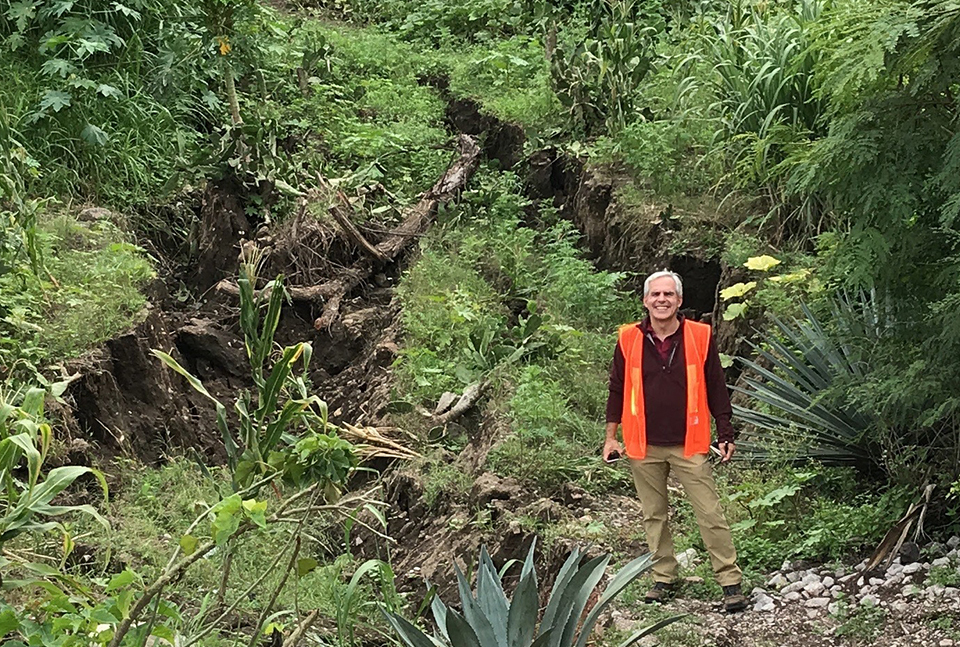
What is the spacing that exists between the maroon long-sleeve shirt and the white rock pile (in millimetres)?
690

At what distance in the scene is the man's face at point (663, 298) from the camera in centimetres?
506

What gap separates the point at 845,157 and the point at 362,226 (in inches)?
247

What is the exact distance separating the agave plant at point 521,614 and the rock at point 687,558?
5.48 ft

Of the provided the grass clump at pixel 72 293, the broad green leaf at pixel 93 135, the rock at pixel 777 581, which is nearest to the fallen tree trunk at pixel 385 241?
the grass clump at pixel 72 293

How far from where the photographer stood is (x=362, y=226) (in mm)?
10492

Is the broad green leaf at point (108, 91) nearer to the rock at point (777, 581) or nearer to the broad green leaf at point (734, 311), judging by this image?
the broad green leaf at point (734, 311)

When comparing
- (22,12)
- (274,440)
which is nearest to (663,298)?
(274,440)

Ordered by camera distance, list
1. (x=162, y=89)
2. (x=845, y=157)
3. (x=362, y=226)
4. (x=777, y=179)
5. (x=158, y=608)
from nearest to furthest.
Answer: (x=158, y=608) → (x=845, y=157) → (x=777, y=179) → (x=362, y=226) → (x=162, y=89)

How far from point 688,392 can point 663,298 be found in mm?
430

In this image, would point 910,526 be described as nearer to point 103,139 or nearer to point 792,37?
point 792,37

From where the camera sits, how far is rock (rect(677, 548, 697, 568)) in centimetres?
556

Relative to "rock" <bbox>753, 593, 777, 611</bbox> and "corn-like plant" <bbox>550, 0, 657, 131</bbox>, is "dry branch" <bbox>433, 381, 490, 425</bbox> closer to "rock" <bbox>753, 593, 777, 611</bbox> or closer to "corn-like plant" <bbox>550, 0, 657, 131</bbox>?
"rock" <bbox>753, 593, 777, 611</bbox>

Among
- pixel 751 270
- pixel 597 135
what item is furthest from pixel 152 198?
pixel 751 270

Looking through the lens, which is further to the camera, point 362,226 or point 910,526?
point 362,226
